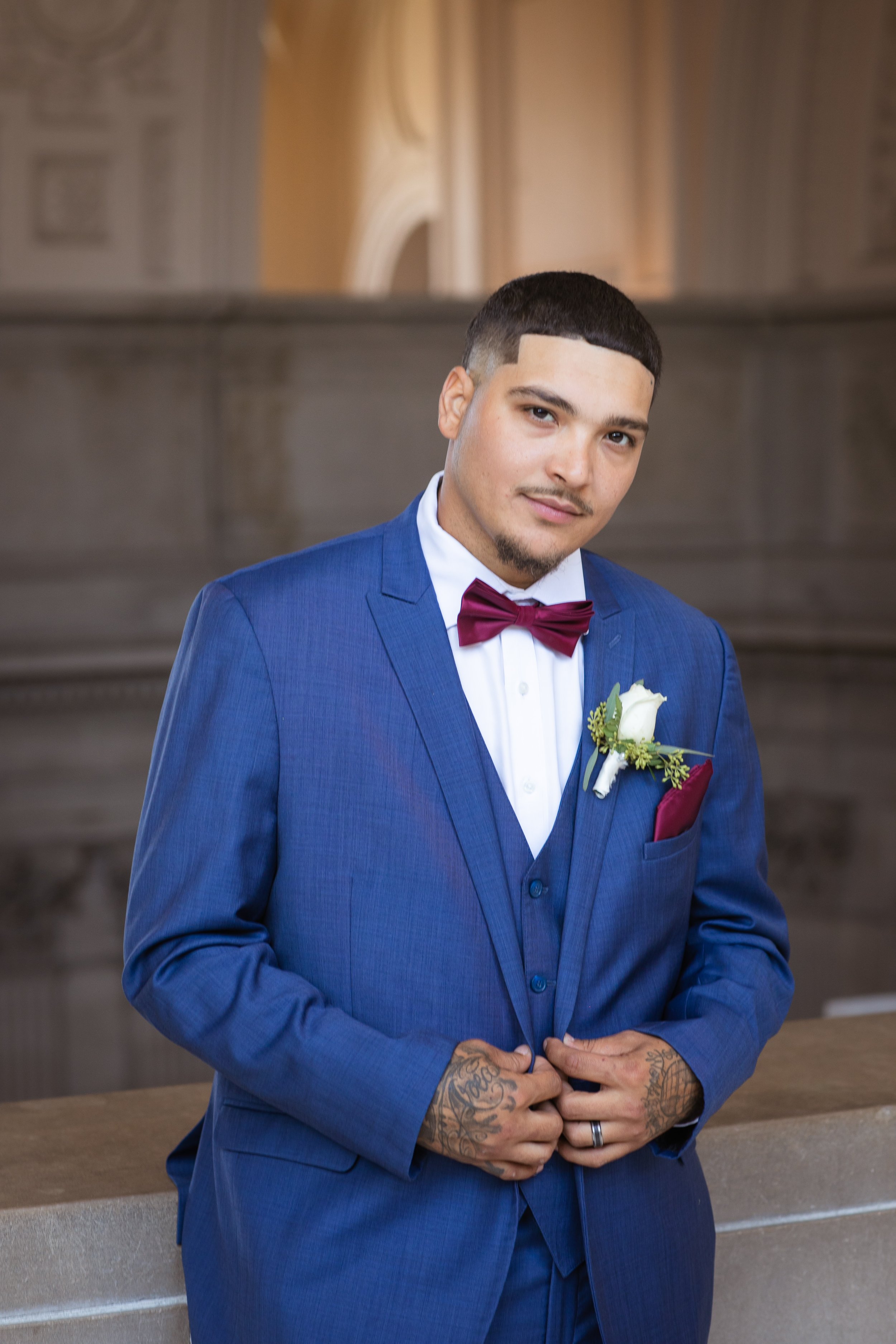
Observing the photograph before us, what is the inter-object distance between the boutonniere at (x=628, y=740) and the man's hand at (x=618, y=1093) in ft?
0.92

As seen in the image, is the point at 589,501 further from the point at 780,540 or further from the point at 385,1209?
the point at 780,540

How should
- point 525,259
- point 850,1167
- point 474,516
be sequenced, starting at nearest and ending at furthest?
1. point 474,516
2. point 850,1167
3. point 525,259

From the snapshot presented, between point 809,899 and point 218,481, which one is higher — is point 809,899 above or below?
below

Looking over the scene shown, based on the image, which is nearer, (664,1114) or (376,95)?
(664,1114)

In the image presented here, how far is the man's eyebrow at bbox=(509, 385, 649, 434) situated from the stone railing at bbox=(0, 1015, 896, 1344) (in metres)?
1.06

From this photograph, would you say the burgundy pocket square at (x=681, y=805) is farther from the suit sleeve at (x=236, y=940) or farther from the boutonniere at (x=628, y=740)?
the suit sleeve at (x=236, y=940)

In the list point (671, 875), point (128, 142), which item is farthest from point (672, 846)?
point (128, 142)

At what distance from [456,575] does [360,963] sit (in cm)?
47

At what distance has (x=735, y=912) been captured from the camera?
168cm

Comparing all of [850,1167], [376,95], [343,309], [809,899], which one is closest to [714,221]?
[343,309]

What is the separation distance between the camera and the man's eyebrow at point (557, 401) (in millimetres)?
1478

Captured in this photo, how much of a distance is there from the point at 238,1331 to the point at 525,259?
31.8ft

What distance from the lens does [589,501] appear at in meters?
1.52

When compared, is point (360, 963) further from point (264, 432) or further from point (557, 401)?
point (264, 432)
